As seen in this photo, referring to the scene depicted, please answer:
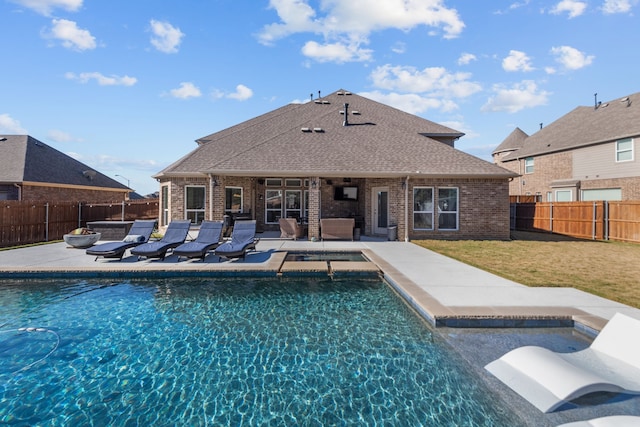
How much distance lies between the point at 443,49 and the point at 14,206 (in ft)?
68.8


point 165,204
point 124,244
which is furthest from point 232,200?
point 124,244

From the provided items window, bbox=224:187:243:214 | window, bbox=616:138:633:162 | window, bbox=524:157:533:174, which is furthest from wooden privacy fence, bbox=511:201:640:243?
window, bbox=224:187:243:214

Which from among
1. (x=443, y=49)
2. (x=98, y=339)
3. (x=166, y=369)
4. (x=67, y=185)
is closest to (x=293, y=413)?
(x=166, y=369)

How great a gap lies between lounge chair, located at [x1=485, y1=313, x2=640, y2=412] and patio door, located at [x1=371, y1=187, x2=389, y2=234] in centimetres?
1179

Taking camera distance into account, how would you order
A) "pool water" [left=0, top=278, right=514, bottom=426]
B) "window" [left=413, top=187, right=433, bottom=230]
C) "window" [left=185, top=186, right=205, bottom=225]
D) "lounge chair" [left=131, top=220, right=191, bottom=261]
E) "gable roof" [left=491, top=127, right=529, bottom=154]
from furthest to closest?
"gable roof" [left=491, top=127, right=529, bottom=154] < "window" [left=185, top=186, right=205, bottom=225] < "window" [left=413, top=187, right=433, bottom=230] < "lounge chair" [left=131, top=220, right=191, bottom=261] < "pool water" [left=0, top=278, right=514, bottom=426]

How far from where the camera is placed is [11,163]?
20.9 metres

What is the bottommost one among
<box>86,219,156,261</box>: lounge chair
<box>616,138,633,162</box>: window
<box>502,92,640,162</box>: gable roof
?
<box>86,219,156,261</box>: lounge chair

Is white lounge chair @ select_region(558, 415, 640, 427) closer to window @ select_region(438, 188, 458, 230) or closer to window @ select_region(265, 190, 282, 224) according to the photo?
window @ select_region(438, 188, 458, 230)

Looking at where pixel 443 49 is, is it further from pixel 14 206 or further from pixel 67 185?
pixel 67 185

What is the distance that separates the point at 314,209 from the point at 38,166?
68.6ft

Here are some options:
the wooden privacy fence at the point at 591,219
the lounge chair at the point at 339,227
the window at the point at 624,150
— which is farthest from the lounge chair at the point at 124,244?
the window at the point at 624,150

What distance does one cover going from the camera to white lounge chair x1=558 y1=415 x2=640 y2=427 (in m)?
2.83

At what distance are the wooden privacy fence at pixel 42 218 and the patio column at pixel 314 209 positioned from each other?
1243 cm

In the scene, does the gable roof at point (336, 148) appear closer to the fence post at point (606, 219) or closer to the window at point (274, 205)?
the window at point (274, 205)
